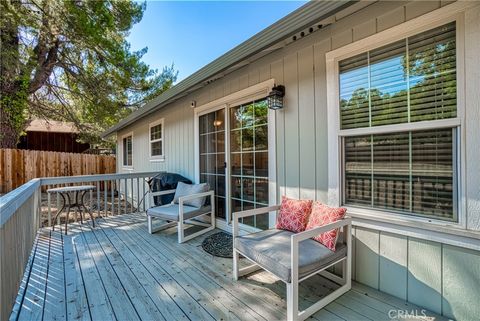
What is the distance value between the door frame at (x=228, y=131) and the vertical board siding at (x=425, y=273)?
148cm

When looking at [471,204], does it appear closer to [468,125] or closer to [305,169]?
[468,125]

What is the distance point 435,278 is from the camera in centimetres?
177

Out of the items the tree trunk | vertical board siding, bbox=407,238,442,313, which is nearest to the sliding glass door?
vertical board siding, bbox=407,238,442,313

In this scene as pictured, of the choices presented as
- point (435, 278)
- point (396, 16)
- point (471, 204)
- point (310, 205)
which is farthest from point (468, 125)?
point (310, 205)

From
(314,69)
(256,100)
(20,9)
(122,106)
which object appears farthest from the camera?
(122,106)

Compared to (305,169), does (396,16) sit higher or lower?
higher

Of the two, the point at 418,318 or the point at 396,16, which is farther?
the point at 396,16

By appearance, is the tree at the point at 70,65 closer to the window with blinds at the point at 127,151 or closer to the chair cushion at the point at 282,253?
the window with blinds at the point at 127,151

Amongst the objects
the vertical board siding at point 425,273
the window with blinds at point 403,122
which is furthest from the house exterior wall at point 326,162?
the window with blinds at point 403,122

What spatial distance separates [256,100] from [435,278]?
2.65 metres

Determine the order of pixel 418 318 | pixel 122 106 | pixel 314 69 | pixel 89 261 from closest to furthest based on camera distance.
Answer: pixel 418 318
pixel 314 69
pixel 89 261
pixel 122 106

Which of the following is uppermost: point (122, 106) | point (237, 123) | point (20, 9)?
point (20, 9)

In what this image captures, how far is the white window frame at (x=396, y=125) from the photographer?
1613mm

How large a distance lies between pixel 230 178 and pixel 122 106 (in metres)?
6.51
